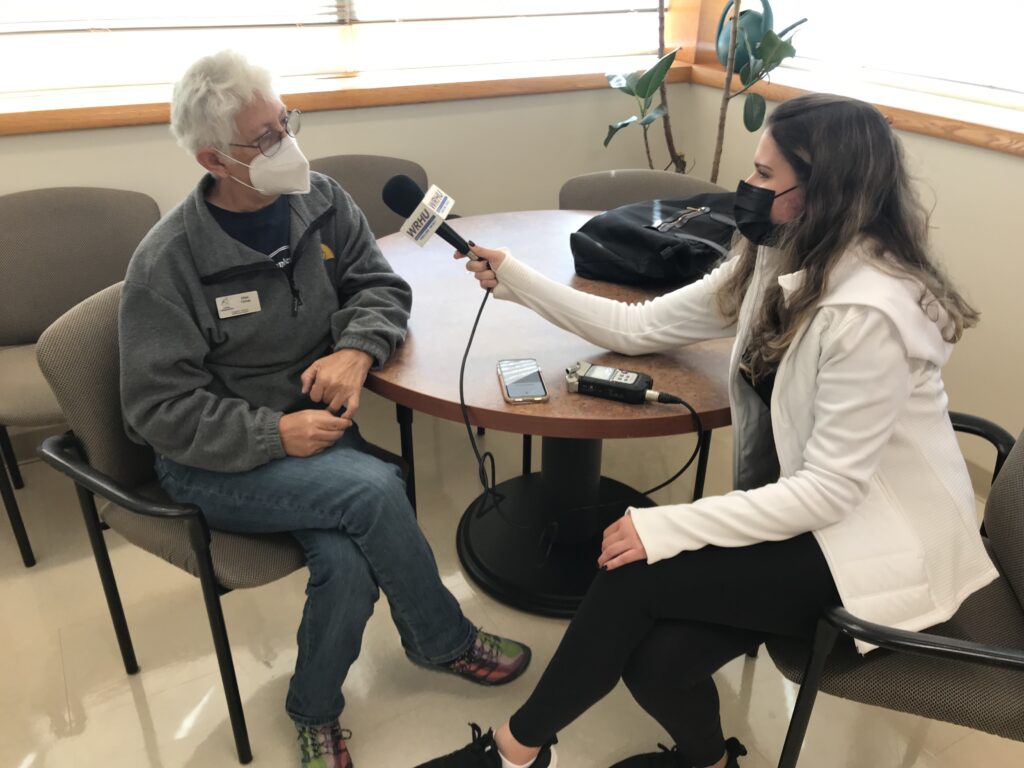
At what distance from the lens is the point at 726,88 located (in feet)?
9.12

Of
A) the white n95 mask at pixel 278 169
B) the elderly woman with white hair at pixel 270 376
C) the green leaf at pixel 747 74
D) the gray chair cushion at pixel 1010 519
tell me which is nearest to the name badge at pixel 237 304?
the elderly woman with white hair at pixel 270 376

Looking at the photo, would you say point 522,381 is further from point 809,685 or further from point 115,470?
point 115,470

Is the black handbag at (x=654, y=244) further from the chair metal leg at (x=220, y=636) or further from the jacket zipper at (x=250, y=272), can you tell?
the chair metal leg at (x=220, y=636)

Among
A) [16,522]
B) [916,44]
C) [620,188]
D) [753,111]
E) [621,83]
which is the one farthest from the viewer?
[621,83]

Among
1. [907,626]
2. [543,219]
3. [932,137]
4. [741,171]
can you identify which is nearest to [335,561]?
[907,626]

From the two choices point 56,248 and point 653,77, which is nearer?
point 56,248

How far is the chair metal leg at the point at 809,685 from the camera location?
3.64 feet

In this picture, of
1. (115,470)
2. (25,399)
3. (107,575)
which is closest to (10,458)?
(25,399)

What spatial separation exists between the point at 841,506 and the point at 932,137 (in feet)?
5.12

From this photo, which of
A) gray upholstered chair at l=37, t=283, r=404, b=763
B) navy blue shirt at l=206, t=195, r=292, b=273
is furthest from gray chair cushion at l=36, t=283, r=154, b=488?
navy blue shirt at l=206, t=195, r=292, b=273

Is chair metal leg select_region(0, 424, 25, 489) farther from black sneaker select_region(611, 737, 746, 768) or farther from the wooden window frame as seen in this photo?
black sneaker select_region(611, 737, 746, 768)

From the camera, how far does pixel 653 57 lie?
3270 mm

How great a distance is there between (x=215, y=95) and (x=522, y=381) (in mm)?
730

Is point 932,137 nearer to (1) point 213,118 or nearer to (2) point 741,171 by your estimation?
(2) point 741,171
